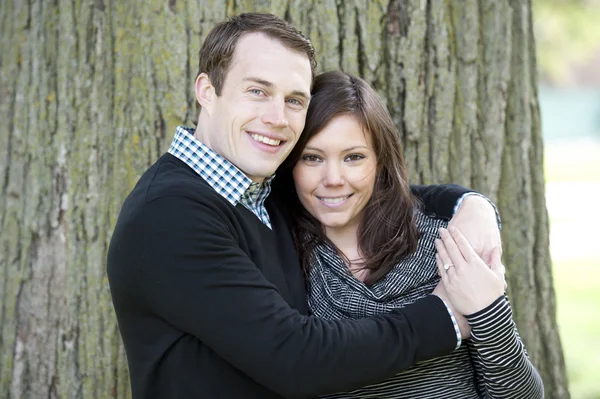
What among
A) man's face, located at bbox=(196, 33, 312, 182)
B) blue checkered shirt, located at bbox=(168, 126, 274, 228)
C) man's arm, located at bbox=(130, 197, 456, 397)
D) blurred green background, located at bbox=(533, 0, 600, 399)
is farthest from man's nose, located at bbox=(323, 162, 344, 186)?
blurred green background, located at bbox=(533, 0, 600, 399)

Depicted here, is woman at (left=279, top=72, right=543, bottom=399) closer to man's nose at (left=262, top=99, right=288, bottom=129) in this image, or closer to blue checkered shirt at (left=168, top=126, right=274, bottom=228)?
man's nose at (left=262, top=99, right=288, bottom=129)

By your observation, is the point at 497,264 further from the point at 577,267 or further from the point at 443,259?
the point at 577,267

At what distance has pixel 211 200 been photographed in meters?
2.39

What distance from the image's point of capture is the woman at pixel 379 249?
8.40 feet

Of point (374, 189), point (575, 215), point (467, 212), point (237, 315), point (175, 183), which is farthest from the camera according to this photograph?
point (575, 215)

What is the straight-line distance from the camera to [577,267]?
34.6 feet

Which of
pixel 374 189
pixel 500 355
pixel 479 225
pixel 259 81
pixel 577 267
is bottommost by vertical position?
pixel 577 267

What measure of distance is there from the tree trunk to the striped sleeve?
1068mm

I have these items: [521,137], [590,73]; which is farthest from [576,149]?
[521,137]

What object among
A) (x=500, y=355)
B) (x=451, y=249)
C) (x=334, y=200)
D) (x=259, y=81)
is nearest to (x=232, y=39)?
(x=259, y=81)

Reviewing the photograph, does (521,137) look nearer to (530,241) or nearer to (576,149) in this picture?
(530,241)

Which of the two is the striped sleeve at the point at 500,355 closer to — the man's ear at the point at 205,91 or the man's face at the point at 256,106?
the man's face at the point at 256,106

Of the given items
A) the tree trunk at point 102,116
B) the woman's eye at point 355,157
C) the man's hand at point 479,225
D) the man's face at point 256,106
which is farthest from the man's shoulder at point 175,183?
the man's hand at point 479,225

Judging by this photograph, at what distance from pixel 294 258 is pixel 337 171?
1.18ft
